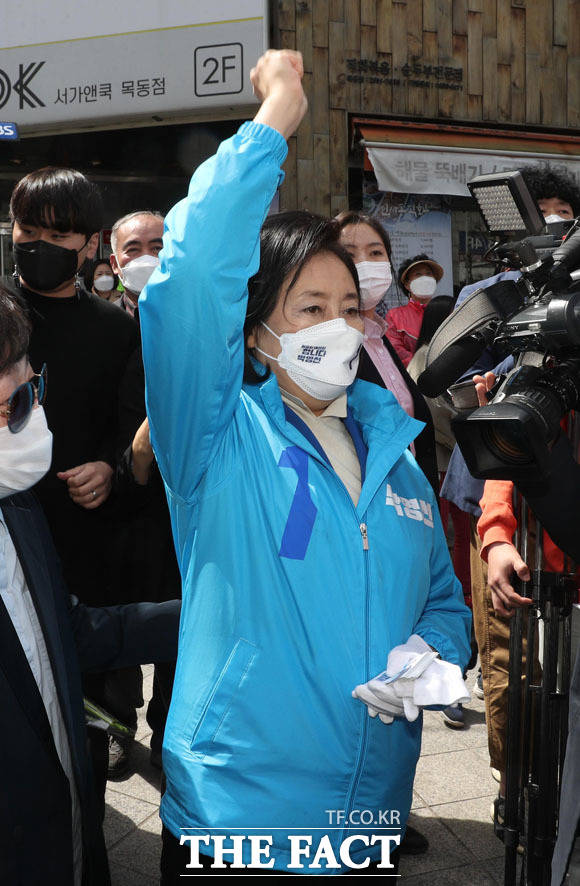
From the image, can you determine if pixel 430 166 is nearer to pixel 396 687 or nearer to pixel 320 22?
pixel 320 22

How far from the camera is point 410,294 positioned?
23.0 ft

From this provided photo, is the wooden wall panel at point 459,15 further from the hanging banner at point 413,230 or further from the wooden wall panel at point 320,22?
the hanging banner at point 413,230

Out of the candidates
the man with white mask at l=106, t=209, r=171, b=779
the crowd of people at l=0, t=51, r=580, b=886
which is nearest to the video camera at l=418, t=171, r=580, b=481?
the crowd of people at l=0, t=51, r=580, b=886

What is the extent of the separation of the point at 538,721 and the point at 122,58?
748 centimetres

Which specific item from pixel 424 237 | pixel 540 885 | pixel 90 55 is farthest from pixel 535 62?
pixel 540 885

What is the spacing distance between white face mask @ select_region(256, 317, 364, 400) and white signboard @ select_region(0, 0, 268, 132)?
677 centimetres

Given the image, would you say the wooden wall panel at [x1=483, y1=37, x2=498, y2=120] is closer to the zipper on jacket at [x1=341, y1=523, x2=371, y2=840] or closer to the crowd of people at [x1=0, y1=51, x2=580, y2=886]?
the crowd of people at [x1=0, y1=51, x2=580, y2=886]

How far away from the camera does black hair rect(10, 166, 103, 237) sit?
9.64 feet

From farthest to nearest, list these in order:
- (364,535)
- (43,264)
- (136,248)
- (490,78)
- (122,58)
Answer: (490,78) < (122,58) < (136,248) < (43,264) < (364,535)

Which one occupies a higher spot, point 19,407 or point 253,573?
point 19,407


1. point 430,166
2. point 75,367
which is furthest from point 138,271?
point 430,166

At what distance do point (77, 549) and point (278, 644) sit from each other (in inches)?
53.5

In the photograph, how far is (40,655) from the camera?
1.82 metres

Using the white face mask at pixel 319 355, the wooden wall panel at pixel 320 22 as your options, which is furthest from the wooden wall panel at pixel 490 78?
the white face mask at pixel 319 355
